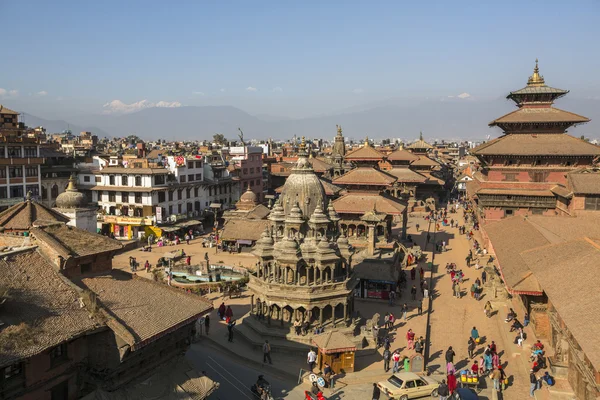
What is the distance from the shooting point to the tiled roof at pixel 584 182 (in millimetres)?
34375

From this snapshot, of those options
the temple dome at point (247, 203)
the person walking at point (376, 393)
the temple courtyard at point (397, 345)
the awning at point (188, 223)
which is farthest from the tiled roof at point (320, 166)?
the person walking at point (376, 393)

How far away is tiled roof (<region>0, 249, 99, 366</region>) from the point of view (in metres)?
13.5

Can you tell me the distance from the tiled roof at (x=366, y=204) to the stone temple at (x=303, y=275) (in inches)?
660

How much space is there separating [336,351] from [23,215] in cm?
1779

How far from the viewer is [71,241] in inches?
733

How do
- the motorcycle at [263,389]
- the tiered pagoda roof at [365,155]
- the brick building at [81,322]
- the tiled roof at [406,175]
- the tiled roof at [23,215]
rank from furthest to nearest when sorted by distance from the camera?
1. the tiled roof at [406,175]
2. the tiered pagoda roof at [365,155]
3. the tiled roof at [23,215]
4. the motorcycle at [263,389]
5. the brick building at [81,322]

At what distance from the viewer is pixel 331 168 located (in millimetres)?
86000

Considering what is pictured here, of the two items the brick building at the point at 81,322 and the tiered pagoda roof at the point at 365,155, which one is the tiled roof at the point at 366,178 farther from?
the brick building at the point at 81,322

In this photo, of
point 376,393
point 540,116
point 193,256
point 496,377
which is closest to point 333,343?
point 376,393

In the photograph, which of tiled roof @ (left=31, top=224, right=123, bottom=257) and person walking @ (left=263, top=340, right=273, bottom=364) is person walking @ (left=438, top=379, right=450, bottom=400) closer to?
person walking @ (left=263, top=340, right=273, bottom=364)

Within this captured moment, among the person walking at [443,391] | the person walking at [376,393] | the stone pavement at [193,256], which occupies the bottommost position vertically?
the stone pavement at [193,256]

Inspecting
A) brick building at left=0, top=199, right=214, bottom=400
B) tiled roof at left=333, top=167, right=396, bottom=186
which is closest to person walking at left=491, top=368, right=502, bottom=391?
brick building at left=0, top=199, right=214, bottom=400

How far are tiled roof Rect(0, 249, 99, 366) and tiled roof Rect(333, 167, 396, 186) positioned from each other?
35.6m

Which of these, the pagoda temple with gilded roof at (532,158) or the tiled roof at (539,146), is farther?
the pagoda temple with gilded roof at (532,158)
